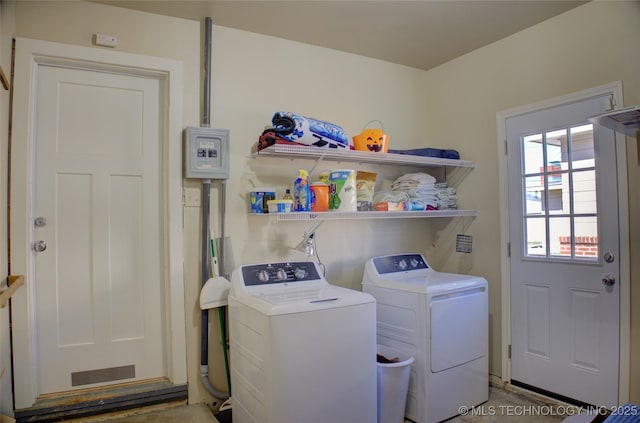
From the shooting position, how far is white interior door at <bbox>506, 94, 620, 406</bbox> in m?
2.31

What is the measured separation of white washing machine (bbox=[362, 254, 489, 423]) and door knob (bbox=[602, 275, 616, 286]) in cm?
65

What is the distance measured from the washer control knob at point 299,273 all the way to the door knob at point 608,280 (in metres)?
1.76

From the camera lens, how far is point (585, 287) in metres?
2.41

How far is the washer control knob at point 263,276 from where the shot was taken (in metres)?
2.27

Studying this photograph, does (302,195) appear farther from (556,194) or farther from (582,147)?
(582,147)

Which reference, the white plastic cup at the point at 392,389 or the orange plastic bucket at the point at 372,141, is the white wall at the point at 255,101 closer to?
the orange plastic bucket at the point at 372,141

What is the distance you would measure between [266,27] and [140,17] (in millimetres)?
764

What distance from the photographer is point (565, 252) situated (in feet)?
8.29

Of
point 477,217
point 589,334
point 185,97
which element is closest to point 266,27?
point 185,97

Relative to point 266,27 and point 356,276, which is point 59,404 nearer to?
point 356,276

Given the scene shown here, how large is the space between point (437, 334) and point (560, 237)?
1.05 meters

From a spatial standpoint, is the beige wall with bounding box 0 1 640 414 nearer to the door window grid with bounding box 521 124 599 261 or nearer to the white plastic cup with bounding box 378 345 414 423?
the door window grid with bounding box 521 124 599 261

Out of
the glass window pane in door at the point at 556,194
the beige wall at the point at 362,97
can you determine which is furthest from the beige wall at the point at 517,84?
the glass window pane in door at the point at 556,194

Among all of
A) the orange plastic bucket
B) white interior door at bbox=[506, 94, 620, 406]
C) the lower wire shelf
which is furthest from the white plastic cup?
the orange plastic bucket
